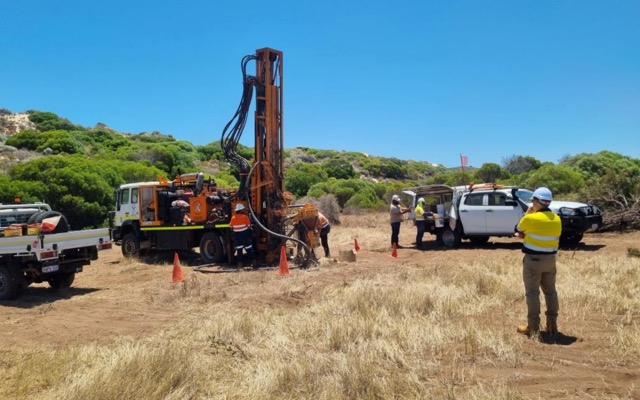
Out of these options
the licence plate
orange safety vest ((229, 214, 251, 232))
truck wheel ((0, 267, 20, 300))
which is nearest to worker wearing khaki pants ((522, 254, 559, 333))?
orange safety vest ((229, 214, 251, 232))

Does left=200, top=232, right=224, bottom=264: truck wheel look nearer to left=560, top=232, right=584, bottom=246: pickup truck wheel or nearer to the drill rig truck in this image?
the drill rig truck

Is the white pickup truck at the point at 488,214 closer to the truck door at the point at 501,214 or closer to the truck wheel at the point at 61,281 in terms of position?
the truck door at the point at 501,214

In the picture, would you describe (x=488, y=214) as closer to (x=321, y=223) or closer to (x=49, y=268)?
(x=321, y=223)

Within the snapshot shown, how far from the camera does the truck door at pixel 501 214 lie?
15522 mm

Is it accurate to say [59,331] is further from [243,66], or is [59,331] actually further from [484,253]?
[484,253]

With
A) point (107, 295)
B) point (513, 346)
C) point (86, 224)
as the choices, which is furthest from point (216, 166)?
point (513, 346)

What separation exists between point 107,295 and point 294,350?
6491 millimetres

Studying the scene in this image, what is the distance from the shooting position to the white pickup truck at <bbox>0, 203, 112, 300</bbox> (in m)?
10.6

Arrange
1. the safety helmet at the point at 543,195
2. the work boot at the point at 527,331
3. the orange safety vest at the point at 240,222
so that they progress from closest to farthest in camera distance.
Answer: the work boot at the point at 527,331 → the safety helmet at the point at 543,195 → the orange safety vest at the point at 240,222

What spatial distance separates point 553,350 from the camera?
5938 millimetres

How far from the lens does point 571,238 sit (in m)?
15.4

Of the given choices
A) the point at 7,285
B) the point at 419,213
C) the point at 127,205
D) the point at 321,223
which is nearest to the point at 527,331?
the point at 321,223

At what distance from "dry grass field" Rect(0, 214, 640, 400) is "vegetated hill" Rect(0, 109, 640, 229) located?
28.5 ft

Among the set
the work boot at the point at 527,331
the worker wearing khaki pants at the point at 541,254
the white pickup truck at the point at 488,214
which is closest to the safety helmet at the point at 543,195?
the worker wearing khaki pants at the point at 541,254
